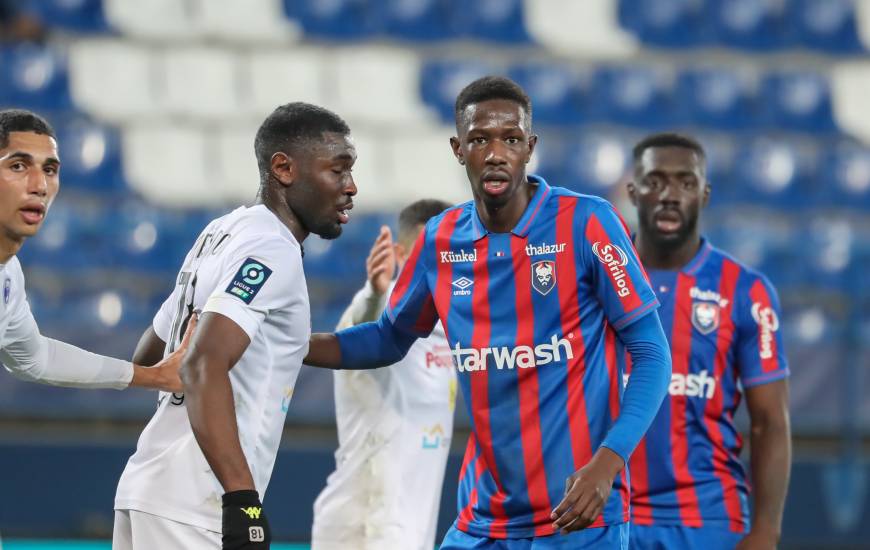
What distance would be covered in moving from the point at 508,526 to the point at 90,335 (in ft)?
17.8

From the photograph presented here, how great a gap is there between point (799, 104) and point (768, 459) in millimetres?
8679

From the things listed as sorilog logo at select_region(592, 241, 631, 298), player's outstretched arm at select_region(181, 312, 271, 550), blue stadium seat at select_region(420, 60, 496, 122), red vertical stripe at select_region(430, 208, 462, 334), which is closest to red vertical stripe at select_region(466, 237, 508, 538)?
red vertical stripe at select_region(430, 208, 462, 334)

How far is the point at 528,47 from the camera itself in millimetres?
12891

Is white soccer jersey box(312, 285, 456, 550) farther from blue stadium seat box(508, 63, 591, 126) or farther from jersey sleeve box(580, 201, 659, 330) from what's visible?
Answer: blue stadium seat box(508, 63, 591, 126)

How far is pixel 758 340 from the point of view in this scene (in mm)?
4383

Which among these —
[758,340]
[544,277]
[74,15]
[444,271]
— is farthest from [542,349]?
[74,15]

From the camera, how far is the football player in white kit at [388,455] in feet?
15.9

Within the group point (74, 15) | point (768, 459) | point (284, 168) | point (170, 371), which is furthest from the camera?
point (74, 15)

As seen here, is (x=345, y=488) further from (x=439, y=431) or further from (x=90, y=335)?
(x=90, y=335)

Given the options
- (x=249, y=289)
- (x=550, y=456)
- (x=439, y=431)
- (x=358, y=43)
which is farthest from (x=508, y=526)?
(x=358, y=43)

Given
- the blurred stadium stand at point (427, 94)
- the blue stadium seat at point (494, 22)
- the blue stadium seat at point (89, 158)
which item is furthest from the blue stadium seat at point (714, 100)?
the blue stadium seat at point (89, 158)

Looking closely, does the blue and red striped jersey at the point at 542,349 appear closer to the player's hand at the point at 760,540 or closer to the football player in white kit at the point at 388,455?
the player's hand at the point at 760,540

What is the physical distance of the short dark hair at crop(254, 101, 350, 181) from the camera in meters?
3.52

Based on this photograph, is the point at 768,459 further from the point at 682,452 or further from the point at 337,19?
the point at 337,19
